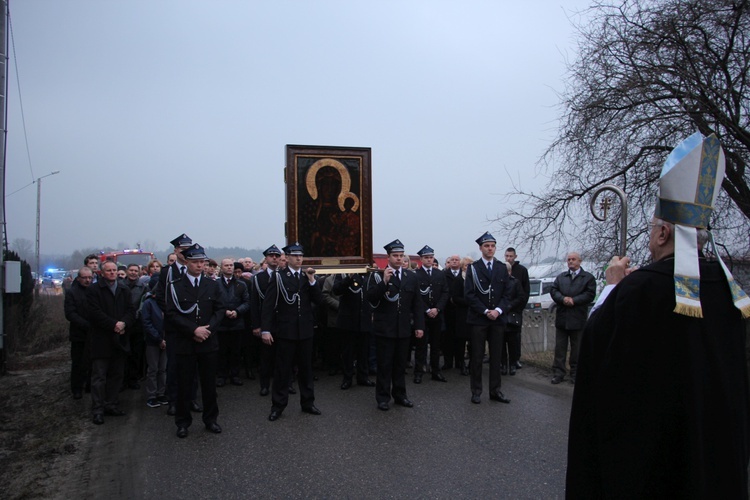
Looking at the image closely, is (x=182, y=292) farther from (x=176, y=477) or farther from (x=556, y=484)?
(x=556, y=484)

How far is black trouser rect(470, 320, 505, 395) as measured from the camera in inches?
309

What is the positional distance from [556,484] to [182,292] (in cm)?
461

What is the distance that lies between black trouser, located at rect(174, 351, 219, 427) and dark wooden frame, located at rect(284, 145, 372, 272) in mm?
2173

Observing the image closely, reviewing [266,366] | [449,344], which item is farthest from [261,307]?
[449,344]

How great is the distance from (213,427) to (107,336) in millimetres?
2083

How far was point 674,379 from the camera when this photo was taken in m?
2.29

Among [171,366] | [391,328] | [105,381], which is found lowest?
[105,381]

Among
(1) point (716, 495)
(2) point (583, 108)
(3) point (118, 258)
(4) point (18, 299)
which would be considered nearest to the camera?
(1) point (716, 495)

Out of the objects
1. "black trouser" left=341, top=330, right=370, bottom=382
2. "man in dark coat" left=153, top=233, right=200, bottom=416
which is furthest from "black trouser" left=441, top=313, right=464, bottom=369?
"man in dark coat" left=153, top=233, right=200, bottom=416

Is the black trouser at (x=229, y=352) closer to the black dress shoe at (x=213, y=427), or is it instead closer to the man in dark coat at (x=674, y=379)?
the black dress shoe at (x=213, y=427)

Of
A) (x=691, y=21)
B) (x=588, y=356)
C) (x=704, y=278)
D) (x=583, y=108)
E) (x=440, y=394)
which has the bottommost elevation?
(x=440, y=394)

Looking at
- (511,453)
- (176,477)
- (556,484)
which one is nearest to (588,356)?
(556,484)

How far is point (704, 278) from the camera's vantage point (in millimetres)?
2404

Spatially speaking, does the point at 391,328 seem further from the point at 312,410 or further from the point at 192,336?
the point at 192,336
